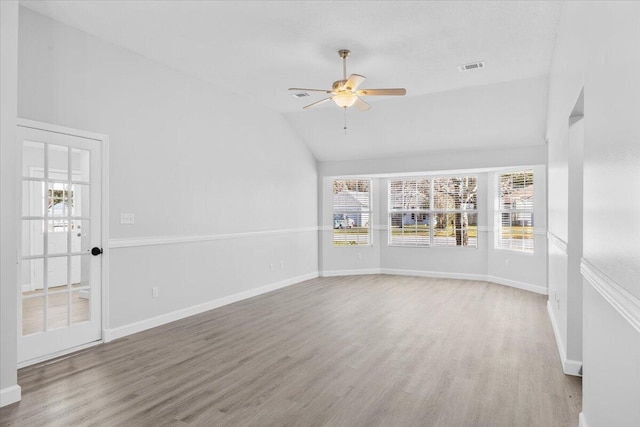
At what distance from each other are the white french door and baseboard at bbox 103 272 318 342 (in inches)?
8.0

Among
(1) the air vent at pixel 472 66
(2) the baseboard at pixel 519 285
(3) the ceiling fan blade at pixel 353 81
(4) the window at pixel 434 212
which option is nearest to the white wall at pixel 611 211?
(3) the ceiling fan blade at pixel 353 81

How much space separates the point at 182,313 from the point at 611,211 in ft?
15.6

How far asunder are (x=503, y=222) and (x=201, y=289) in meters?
5.54

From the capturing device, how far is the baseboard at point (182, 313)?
4.25 meters

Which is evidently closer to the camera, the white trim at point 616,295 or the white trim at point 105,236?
the white trim at point 616,295

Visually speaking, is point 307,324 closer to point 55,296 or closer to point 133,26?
point 55,296

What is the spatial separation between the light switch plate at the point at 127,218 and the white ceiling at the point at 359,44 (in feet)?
6.18

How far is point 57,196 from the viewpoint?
3777 millimetres

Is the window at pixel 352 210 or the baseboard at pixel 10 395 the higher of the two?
the window at pixel 352 210

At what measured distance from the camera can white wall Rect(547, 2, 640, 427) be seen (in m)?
1.31

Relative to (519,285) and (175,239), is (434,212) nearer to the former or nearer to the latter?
(519,285)

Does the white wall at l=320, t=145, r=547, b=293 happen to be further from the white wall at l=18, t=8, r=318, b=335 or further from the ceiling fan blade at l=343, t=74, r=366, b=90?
the ceiling fan blade at l=343, t=74, r=366, b=90

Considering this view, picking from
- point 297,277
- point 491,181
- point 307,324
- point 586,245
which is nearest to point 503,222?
point 491,181

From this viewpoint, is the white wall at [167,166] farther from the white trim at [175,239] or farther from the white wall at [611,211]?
the white wall at [611,211]
